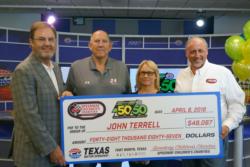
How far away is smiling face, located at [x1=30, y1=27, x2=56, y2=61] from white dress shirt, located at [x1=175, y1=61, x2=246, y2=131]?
1.14 m

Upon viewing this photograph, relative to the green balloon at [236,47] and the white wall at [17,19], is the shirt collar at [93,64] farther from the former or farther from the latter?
the white wall at [17,19]

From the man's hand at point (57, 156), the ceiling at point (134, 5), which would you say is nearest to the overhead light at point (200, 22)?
the ceiling at point (134, 5)

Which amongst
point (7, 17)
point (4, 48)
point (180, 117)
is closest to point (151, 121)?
point (180, 117)

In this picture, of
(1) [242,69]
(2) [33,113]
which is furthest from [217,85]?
(1) [242,69]

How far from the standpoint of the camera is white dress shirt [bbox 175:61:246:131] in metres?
2.59

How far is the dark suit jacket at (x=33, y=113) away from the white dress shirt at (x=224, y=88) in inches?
44.0

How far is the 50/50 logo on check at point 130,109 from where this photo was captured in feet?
8.34

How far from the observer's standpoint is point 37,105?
7.07 ft

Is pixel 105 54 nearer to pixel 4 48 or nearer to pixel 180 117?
pixel 180 117

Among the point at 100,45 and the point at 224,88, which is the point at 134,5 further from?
the point at 224,88

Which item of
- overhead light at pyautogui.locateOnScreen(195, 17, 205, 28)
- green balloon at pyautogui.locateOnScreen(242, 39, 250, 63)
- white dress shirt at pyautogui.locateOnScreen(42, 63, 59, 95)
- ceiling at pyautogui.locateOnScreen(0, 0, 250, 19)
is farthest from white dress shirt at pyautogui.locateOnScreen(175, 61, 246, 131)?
overhead light at pyautogui.locateOnScreen(195, 17, 205, 28)

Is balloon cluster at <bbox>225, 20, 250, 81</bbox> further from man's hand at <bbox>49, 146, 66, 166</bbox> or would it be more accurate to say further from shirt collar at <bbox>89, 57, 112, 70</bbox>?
man's hand at <bbox>49, 146, 66, 166</bbox>

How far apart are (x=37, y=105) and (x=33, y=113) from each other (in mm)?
67

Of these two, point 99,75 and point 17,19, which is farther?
point 17,19
